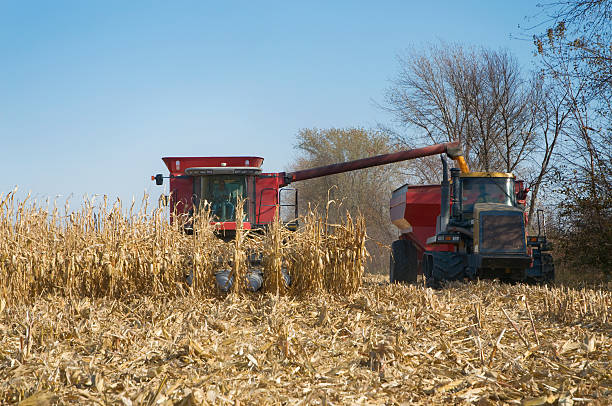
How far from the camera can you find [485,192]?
37.3 feet

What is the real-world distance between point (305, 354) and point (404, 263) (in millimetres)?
8720

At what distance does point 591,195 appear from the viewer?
12641 millimetres

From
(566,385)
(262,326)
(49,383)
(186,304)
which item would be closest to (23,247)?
(186,304)

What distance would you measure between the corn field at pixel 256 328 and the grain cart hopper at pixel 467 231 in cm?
66

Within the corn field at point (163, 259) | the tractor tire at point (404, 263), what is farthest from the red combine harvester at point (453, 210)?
the corn field at point (163, 259)

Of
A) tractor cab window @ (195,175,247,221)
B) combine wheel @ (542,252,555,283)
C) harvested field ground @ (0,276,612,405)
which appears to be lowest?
harvested field ground @ (0,276,612,405)

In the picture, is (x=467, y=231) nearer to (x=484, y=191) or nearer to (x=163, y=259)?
(x=484, y=191)

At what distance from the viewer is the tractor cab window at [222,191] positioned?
1075 centimetres

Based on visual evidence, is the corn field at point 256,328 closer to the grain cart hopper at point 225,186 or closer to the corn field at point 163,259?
the corn field at point 163,259

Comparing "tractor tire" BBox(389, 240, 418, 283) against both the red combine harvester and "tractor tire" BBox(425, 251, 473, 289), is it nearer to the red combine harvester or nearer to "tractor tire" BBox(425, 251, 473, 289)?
the red combine harvester

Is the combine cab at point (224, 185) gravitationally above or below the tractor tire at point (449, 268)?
above

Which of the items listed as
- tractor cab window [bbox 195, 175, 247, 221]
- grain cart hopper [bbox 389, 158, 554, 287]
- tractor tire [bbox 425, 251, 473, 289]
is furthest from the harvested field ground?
tractor cab window [bbox 195, 175, 247, 221]

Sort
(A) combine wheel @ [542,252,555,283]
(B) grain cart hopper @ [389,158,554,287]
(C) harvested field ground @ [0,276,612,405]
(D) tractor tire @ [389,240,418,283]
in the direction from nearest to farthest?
(C) harvested field ground @ [0,276,612,405] < (B) grain cart hopper @ [389,158,554,287] < (A) combine wheel @ [542,252,555,283] < (D) tractor tire @ [389,240,418,283]

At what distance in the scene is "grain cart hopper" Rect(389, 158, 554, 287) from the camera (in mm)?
10055
